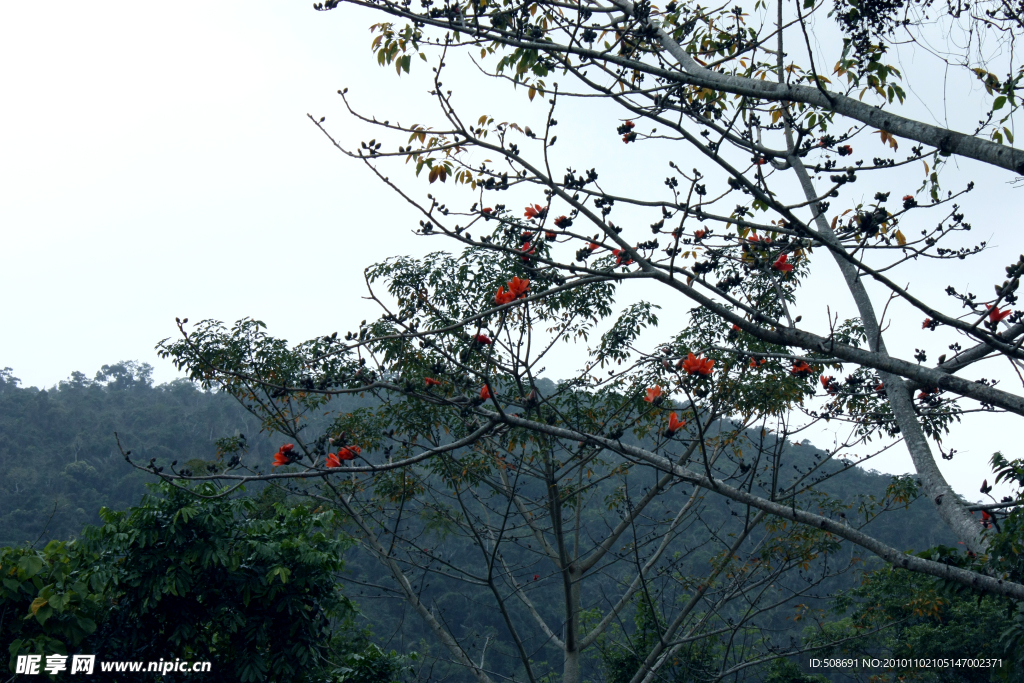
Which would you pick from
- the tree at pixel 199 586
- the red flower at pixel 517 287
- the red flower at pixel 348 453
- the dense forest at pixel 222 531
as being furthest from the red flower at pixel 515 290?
the tree at pixel 199 586

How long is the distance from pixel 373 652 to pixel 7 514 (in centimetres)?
2257

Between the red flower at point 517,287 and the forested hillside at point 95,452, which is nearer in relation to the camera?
the red flower at point 517,287

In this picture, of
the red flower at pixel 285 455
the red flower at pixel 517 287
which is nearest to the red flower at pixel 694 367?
the red flower at pixel 517 287

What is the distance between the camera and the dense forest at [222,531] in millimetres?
4312

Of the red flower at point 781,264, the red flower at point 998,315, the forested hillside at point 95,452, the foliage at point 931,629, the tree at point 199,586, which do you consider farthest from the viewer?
the forested hillside at point 95,452

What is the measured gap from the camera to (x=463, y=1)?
289 centimetres

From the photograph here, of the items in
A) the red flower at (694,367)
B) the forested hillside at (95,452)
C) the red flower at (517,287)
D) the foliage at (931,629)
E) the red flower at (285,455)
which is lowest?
the foliage at (931,629)

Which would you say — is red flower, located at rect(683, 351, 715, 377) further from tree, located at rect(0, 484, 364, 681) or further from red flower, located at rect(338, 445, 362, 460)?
tree, located at rect(0, 484, 364, 681)

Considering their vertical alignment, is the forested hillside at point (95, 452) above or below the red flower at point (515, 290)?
above

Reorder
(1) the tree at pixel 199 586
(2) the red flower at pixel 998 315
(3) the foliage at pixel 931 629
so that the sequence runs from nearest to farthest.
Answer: (2) the red flower at pixel 998 315 → (1) the tree at pixel 199 586 → (3) the foliage at pixel 931 629

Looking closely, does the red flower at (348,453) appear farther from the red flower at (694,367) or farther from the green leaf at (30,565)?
the green leaf at (30,565)

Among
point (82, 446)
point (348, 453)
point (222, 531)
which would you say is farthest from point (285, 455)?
point (82, 446)

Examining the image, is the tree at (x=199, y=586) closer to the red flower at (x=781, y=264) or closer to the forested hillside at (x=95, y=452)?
the red flower at (x=781, y=264)

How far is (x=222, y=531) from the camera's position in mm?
4363
